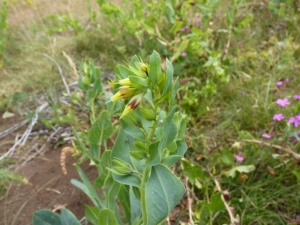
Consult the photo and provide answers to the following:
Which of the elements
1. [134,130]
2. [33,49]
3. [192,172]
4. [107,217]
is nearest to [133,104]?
[134,130]

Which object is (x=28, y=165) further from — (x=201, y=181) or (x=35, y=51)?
(x=35, y=51)

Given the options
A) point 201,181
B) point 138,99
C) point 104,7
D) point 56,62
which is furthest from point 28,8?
point 138,99

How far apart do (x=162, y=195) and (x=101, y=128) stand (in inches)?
16.7

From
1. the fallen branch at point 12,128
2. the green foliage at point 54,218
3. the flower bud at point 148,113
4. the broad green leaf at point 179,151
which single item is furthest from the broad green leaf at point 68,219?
the fallen branch at point 12,128

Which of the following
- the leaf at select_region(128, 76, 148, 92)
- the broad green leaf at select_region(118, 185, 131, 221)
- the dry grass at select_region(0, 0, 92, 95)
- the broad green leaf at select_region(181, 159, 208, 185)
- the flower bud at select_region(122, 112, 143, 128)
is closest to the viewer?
the leaf at select_region(128, 76, 148, 92)

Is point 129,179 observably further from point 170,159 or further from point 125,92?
point 125,92

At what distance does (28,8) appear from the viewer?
4453 millimetres

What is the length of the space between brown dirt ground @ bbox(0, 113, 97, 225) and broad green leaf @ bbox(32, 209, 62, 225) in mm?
320

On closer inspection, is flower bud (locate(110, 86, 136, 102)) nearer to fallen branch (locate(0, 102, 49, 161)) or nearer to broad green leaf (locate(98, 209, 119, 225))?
broad green leaf (locate(98, 209, 119, 225))

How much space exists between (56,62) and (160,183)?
7.08 feet

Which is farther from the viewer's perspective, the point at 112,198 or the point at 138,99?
the point at 112,198

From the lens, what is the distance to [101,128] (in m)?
1.06

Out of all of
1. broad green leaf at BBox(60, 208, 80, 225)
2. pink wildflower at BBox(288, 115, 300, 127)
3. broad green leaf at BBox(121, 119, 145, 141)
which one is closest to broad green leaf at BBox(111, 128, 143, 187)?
broad green leaf at BBox(121, 119, 145, 141)

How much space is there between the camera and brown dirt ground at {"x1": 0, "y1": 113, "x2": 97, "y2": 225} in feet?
5.02
